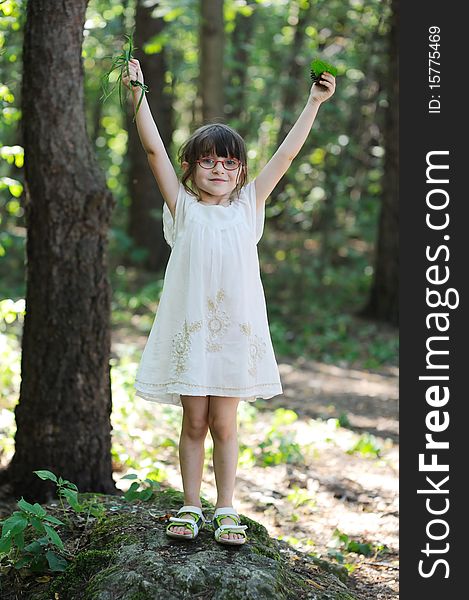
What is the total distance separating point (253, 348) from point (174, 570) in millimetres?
964

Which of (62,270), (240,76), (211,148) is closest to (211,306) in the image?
(211,148)

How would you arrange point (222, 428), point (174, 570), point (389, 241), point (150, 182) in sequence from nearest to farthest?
point (174, 570)
point (222, 428)
point (389, 241)
point (150, 182)

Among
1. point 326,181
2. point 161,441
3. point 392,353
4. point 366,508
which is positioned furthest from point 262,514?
point 326,181

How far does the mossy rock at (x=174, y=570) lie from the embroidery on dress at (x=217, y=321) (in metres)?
0.87

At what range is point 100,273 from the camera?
4.88m

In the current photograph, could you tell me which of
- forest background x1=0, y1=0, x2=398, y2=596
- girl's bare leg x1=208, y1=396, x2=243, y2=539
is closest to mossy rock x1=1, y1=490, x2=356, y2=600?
girl's bare leg x1=208, y1=396, x2=243, y2=539

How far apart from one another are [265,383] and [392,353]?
7405 mm

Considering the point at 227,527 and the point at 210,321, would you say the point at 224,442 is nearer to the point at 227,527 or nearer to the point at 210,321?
the point at 227,527

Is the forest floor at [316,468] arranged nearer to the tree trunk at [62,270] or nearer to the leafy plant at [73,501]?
the tree trunk at [62,270]

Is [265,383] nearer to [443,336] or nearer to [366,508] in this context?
[443,336]

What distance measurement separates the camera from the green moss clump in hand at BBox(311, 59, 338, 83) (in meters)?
3.63

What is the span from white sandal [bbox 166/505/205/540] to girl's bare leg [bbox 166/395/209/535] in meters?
0.02

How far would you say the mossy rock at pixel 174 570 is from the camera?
3.20m

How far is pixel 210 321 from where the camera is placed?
349cm
